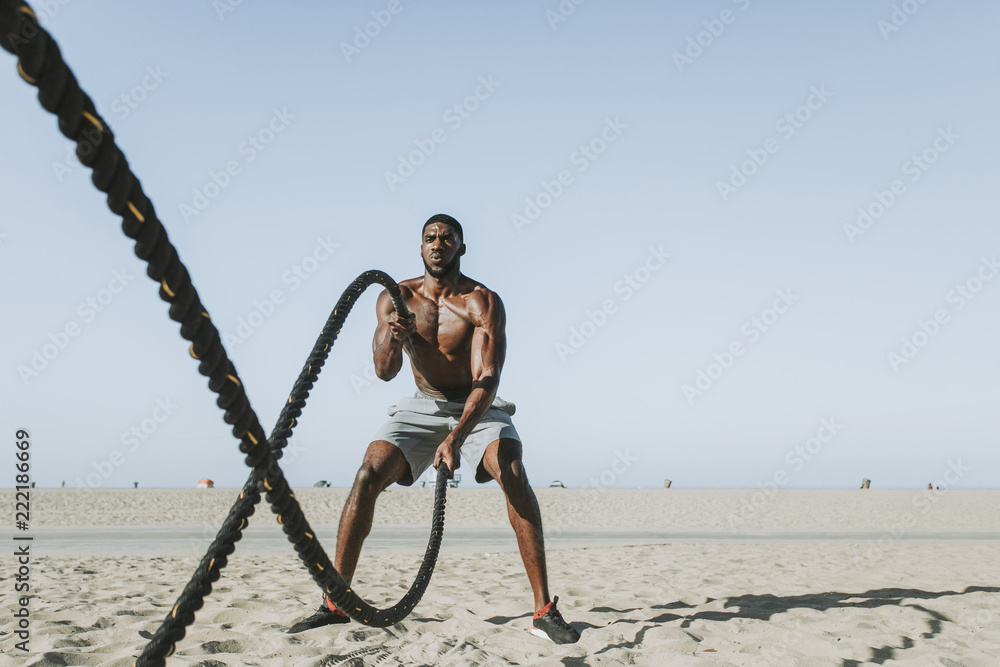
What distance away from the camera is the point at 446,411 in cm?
390

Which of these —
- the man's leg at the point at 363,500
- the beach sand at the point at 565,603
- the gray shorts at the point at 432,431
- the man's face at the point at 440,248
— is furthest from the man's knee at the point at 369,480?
the man's face at the point at 440,248

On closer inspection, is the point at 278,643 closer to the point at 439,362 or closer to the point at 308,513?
the point at 439,362

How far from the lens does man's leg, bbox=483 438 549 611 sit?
11.7ft

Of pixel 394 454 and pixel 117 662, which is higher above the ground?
pixel 394 454

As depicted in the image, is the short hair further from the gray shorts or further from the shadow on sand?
the shadow on sand

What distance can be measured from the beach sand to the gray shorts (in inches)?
33.8

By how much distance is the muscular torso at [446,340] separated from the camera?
13.1ft

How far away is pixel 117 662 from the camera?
2898mm

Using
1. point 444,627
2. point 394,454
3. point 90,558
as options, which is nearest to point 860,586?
point 444,627

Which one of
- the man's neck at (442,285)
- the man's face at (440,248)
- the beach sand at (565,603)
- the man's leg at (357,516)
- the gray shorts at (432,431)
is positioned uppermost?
the man's face at (440,248)

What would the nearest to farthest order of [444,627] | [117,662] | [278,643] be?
1. [117,662]
2. [278,643]
3. [444,627]

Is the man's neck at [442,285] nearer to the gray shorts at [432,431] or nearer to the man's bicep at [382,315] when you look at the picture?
the man's bicep at [382,315]

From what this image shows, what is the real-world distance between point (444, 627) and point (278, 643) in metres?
0.86

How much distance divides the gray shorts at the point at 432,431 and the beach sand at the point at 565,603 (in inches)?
33.8
